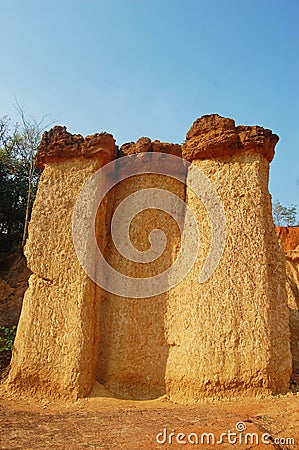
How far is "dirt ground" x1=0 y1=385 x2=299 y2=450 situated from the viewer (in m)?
4.23

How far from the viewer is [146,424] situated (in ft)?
16.4

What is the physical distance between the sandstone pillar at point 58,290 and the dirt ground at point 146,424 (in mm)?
421

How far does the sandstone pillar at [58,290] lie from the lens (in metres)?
6.72

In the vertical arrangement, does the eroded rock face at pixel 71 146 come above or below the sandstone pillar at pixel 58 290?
above

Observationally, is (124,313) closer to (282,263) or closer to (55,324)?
(55,324)

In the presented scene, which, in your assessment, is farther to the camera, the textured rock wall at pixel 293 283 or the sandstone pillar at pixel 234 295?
the textured rock wall at pixel 293 283

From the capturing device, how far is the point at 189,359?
21.4 feet

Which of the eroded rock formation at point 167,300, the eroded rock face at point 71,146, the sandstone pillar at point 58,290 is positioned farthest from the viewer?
the eroded rock face at point 71,146

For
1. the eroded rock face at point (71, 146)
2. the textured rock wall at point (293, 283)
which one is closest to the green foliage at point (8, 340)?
the eroded rock face at point (71, 146)

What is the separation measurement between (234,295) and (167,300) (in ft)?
4.35

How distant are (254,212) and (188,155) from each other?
67.0 inches

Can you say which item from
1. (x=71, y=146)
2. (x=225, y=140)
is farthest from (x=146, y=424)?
(x=71, y=146)

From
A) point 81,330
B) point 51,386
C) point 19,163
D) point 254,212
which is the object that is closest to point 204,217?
point 254,212

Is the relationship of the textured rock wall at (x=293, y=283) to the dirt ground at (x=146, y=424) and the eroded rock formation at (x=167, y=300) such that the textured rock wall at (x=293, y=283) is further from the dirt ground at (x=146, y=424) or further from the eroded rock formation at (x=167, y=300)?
the dirt ground at (x=146, y=424)
